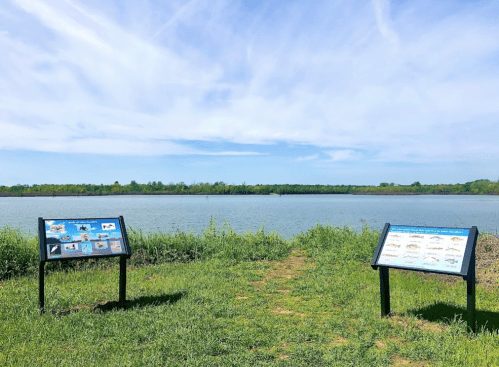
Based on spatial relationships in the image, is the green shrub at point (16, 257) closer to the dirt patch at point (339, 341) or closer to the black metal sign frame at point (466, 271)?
the dirt patch at point (339, 341)

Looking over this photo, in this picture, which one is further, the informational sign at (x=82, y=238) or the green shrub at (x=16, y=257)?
the green shrub at (x=16, y=257)

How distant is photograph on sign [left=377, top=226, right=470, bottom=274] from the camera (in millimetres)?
5238

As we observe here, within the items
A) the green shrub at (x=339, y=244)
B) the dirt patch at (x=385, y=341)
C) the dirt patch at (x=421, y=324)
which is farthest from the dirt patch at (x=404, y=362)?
the green shrub at (x=339, y=244)

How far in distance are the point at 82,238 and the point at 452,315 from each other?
6192 millimetres

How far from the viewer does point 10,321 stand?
554 cm

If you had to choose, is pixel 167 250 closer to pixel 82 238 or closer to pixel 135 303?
pixel 135 303

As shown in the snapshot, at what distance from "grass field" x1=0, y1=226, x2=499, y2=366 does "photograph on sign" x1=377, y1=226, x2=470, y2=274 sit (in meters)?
0.91

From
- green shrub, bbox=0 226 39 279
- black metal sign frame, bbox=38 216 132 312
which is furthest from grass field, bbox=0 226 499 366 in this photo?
black metal sign frame, bbox=38 216 132 312

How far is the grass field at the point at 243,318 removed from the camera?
4391 mm

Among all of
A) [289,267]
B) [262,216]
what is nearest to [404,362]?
[289,267]

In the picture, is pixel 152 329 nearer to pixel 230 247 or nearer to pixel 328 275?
pixel 328 275

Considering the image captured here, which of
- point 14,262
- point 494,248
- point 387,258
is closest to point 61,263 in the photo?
point 14,262

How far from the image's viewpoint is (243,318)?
5.73 m

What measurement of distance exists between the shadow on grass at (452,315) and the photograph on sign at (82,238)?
16.9ft
